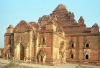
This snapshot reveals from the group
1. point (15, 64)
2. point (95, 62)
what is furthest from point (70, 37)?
point (15, 64)

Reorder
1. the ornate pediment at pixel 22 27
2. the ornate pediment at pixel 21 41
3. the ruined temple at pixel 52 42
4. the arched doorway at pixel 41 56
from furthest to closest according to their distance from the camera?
the ornate pediment at pixel 22 27
the ornate pediment at pixel 21 41
the ruined temple at pixel 52 42
the arched doorway at pixel 41 56

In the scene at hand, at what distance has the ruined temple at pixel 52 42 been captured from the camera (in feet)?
97.1

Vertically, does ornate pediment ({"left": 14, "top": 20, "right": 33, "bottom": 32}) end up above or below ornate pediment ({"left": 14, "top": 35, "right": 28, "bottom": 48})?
above

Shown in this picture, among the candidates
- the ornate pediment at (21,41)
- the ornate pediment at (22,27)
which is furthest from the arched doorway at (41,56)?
the ornate pediment at (22,27)

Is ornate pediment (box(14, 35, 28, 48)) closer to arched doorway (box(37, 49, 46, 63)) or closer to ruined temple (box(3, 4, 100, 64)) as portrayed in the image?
ruined temple (box(3, 4, 100, 64))

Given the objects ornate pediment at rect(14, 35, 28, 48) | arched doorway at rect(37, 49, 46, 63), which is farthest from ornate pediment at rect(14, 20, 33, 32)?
arched doorway at rect(37, 49, 46, 63)

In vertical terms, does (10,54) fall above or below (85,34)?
below

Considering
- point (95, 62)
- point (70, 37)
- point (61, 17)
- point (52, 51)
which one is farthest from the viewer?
point (61, 17)

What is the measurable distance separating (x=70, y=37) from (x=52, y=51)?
10.9 meters

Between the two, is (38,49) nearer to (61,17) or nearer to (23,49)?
(23,49)

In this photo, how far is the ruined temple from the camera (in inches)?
1166

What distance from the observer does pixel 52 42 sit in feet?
96.0

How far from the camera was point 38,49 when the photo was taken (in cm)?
3000

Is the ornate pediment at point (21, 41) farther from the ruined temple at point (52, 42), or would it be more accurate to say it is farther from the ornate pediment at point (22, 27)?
the ornate pediment at point (22, 27)
